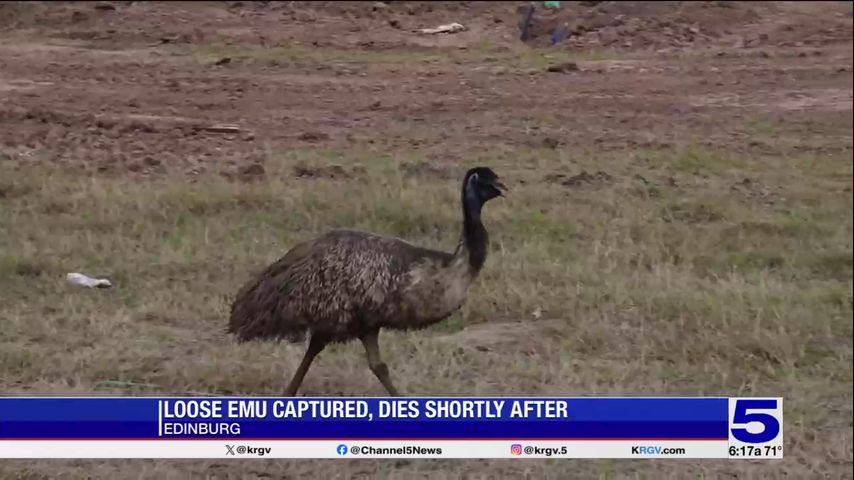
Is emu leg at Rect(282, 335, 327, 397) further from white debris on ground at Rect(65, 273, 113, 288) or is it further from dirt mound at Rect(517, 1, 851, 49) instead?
dirt mound at Rect(517, 1, 851, 49)

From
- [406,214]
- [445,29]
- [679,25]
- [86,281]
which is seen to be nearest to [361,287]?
[86,281]

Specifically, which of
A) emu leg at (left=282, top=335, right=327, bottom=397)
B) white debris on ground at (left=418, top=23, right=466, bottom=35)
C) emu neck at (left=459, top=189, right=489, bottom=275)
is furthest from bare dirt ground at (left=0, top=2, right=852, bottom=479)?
emu neck at (left=459, top=189, right=489, bottom=275)

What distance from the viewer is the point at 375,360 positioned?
17.8 ft

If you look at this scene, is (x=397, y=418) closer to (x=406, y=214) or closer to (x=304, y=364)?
(x=304, y=364)

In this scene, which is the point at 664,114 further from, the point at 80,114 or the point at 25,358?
the point at 25,358

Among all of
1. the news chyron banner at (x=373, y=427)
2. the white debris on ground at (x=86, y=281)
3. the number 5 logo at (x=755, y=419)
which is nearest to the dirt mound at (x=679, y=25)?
the white debris on ground at (x=86, y=281)

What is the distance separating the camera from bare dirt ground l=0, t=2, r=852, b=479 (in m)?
5.89

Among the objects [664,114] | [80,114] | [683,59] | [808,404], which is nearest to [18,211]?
[80,114]

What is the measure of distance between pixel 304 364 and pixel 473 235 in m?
0.88

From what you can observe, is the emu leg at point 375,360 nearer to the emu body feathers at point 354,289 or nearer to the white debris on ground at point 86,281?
the emu body feathers at point 354,289

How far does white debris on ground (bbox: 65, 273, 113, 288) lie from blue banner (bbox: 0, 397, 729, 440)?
6.72ft

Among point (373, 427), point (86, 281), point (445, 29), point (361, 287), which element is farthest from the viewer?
point (445, 29)

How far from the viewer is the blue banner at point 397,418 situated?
14.8 ft

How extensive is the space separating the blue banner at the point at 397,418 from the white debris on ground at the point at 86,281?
2.05 metres
